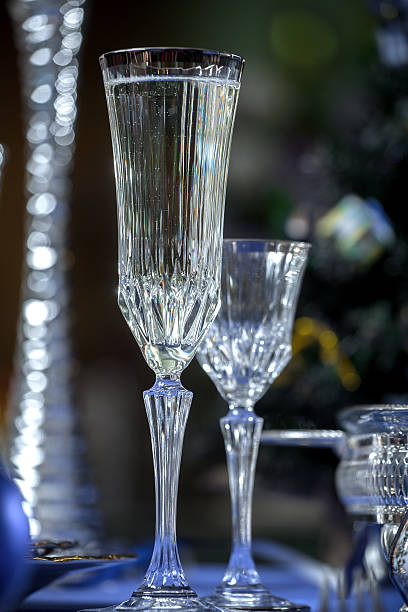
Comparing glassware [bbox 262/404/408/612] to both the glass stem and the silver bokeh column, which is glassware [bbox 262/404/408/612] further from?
the silver bokeh column

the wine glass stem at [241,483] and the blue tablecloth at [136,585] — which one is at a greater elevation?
the wine glass stem at [241,483]

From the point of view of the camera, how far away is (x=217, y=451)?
4.75 feet

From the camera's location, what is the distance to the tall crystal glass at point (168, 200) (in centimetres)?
54

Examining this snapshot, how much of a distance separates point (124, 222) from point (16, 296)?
1.91m

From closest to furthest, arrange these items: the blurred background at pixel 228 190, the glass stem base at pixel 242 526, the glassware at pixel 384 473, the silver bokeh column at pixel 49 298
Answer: the glassware at pixel 384 473
the glass stem base at pixel 242 526
the silver bokeh column at pixel 49 298
the blurred background at pixel 228 190

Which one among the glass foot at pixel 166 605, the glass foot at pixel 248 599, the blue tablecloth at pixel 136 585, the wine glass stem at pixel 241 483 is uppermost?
the wine glass stem at pixel 241 483

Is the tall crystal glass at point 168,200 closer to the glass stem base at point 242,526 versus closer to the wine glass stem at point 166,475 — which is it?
the wine glass stem at point 166,475

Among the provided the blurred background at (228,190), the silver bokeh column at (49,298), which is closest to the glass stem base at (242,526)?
the silver bokeh column at (49,298)

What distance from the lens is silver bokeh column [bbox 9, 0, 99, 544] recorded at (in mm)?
1151

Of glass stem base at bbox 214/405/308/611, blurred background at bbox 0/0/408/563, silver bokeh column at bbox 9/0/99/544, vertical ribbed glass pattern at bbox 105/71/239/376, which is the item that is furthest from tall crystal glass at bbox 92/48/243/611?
blurred background at bbox 0/0/408/563

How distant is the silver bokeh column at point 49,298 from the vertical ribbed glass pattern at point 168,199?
23.7 inches

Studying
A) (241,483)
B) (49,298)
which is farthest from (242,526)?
(49,298)

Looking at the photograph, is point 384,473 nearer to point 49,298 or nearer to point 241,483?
point 241,483

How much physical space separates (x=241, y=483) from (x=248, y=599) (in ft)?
0.25
